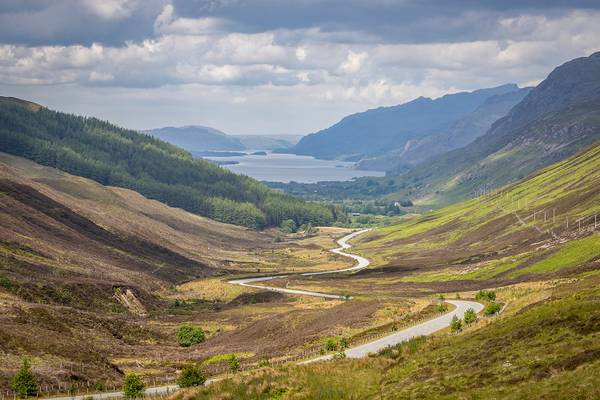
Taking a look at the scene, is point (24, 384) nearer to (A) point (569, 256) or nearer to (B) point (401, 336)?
(B) point (401, 336)

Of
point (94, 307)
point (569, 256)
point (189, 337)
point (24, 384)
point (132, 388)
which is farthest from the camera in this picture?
point (569, 256)

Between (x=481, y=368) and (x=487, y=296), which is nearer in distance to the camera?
(x=481, y=368)

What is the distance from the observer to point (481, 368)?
1764 inches

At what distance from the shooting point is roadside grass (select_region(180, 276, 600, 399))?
3825cm

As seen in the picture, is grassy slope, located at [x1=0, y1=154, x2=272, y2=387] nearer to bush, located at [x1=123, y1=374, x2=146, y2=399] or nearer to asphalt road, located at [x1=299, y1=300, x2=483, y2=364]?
bush, located at [x1=123, y1=374, x2=146, y2=399]

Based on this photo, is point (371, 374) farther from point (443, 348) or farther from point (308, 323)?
point (308, 323)

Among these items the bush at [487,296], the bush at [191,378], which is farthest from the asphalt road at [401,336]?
the bush at [191,378]

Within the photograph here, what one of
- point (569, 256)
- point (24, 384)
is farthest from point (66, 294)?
point (569, 256)

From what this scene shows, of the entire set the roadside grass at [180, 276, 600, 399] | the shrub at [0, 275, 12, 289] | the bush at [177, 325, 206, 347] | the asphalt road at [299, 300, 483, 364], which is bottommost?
the bush at [177, 325, 206, 347]

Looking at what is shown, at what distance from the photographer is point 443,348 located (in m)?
56.3

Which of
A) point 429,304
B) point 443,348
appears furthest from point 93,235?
point 443,348

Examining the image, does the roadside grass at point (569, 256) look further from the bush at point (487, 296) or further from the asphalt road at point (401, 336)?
the asphalt road at point (401, 336)

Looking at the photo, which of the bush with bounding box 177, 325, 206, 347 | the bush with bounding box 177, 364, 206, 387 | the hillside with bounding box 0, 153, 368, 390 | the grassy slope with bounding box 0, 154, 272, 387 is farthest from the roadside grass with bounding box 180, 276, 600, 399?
the bush with bounding box 177, 325, 206, 347

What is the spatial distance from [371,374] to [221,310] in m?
91.6
